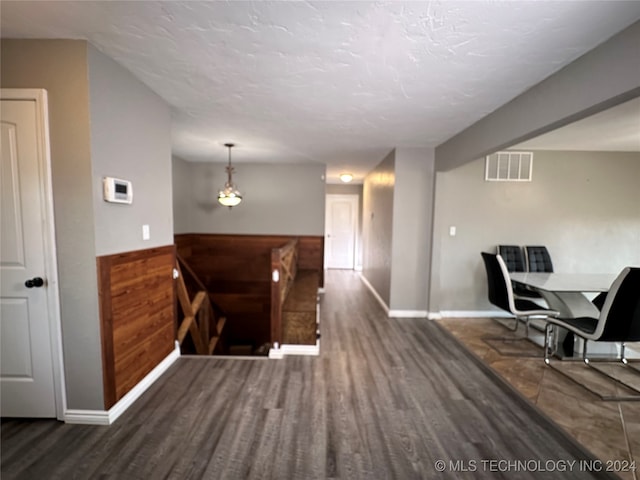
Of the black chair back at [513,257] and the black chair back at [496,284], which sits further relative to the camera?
the black chair back at [513,257]


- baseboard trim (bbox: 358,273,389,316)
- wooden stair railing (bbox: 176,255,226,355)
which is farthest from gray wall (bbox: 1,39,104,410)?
baseboard trim (bbox: 358,273,389,316)

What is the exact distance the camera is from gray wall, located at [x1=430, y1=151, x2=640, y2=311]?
4062 millimetres

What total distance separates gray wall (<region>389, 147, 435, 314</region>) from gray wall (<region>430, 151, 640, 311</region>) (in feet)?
0.69

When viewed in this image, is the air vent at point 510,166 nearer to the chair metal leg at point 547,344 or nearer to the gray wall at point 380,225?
the gray wall at point 380,225

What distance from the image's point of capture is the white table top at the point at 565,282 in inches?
107

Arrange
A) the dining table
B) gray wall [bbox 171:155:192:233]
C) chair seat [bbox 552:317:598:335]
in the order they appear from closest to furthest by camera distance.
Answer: chair seat [bbox 552:317:598:335] → the dining table → gray wall [bbox 171:155:192:233]

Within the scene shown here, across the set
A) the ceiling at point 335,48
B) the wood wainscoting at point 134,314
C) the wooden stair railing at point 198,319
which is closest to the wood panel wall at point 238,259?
the wooden stair railing at point 198,319

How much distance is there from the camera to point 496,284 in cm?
316

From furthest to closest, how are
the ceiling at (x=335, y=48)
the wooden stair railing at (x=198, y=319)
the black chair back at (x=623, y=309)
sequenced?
the wooden stair railing at (x=198, y=319) < the black chair back at (x=623, y=309) < the ceiling at (x=335, y=48)

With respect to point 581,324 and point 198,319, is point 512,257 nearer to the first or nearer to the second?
point 581,324

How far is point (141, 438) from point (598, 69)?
350 cm

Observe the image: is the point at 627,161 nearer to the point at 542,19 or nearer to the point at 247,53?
the point at 542,19

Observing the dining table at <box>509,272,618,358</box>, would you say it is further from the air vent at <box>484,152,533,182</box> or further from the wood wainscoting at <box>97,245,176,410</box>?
the wood wainscoting at <box>97,245,176,410</box>

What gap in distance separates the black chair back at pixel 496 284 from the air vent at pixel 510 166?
5.01 feet
